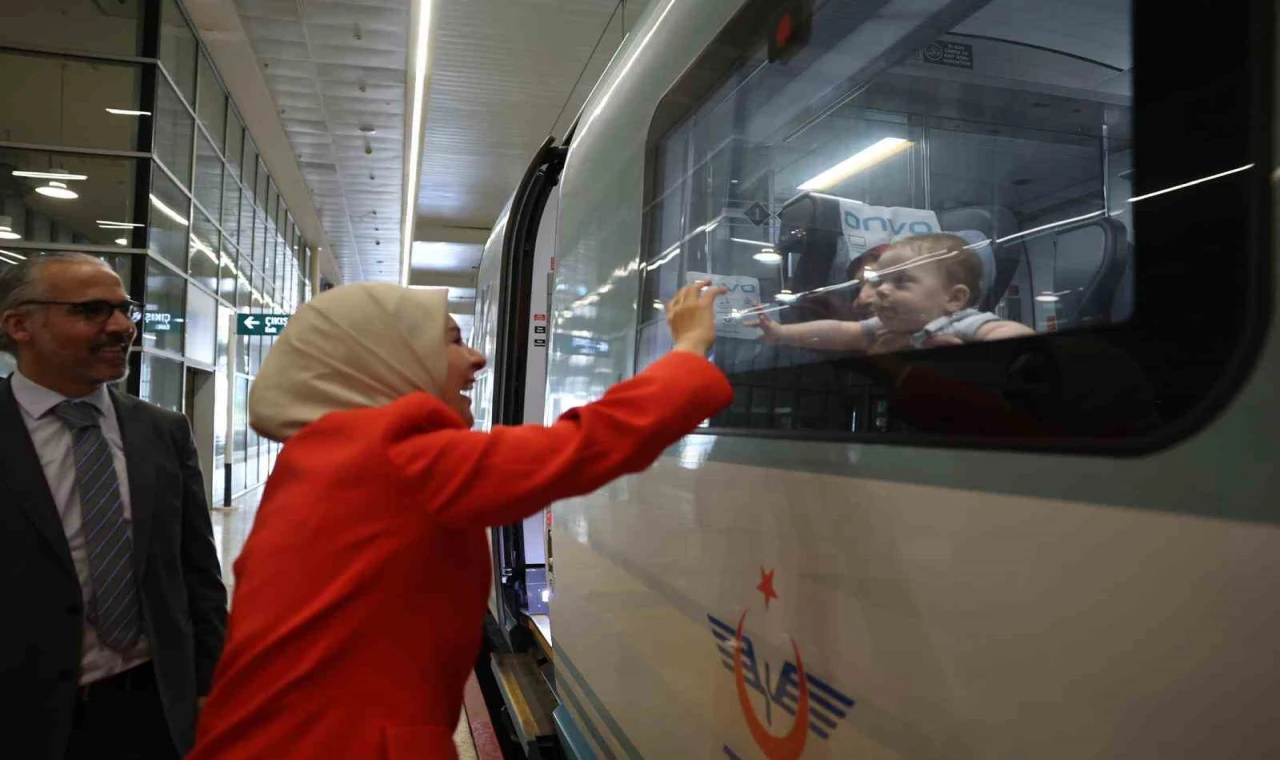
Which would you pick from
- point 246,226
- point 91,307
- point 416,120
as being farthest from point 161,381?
point 91,307

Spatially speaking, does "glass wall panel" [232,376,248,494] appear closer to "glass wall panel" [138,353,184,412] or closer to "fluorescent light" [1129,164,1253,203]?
"glass wall panel" [138,353,184,412]

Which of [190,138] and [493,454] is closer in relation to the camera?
[493,454]

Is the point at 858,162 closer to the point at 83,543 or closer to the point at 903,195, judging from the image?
the point at 903,195

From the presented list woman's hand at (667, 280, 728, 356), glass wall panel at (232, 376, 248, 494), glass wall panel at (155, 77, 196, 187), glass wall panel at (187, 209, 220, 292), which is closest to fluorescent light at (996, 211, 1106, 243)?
woman's hand at (667, 280, 728, 356)

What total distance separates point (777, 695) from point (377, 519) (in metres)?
0.74

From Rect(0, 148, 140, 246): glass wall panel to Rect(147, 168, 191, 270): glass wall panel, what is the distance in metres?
0.21

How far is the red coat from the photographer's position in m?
1.13

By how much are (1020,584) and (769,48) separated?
3.77ft

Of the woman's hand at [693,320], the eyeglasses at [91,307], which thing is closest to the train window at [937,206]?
the woman's hand at [693,320]

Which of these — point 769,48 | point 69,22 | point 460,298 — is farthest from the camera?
point 460,298

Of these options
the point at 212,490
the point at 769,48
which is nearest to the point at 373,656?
the point at 769,48

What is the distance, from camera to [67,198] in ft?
24.5

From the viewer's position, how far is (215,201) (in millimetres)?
10352

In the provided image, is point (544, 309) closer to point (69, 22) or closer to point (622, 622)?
point (622, 622)
